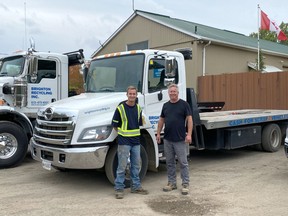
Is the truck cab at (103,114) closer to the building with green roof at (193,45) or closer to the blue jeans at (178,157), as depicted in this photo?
the blue jeans at (178,157)

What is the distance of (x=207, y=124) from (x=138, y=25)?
624 inches

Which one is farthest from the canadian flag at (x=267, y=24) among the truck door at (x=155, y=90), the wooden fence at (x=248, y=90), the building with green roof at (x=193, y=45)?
the truck door at (x=155, y=90)

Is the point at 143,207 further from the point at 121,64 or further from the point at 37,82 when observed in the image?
the point at 37,82

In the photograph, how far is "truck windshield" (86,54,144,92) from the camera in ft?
23.6

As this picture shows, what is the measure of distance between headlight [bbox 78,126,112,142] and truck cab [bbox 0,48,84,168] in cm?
290

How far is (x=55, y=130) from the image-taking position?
6.54 m

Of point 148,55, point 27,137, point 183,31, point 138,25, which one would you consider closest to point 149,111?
point 148,55

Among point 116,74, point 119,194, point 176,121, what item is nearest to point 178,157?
point 176,121

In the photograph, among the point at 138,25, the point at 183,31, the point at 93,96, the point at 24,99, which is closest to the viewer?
the point at 93,96

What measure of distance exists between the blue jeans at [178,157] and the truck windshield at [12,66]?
4450mm

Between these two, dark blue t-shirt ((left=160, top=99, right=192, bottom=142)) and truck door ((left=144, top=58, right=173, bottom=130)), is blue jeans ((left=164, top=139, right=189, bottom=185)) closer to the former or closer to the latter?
dark blue t-shirt ((left=160, top=99, right=192, bottom=142))

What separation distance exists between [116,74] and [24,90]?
284 cm

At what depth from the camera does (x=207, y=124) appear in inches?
330

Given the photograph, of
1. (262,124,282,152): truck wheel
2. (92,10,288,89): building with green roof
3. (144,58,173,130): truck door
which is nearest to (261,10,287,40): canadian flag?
(92,10,288,89): building with green roof
